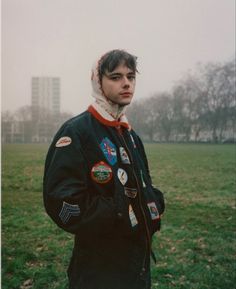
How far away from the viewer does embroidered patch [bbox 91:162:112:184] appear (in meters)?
1.35

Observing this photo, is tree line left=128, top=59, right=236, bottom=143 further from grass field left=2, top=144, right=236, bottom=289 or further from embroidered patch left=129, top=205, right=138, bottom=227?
embroidered patch left=129, top=205, right=138, bottom=227

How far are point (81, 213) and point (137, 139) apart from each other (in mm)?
547

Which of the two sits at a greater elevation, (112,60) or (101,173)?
(112,60)

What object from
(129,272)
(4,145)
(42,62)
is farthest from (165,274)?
(42,62)

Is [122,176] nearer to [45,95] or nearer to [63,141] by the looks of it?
[63,141]

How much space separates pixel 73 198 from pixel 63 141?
22 cm

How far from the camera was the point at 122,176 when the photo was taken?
142 cm

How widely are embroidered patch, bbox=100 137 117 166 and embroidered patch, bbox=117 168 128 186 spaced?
4cm

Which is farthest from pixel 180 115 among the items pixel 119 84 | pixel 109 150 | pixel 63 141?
pixel 63 141

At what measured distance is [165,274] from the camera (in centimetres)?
275

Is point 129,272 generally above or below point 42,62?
below

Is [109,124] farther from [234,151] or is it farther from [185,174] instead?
[185,174]

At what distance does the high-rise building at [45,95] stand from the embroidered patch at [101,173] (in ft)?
5.23

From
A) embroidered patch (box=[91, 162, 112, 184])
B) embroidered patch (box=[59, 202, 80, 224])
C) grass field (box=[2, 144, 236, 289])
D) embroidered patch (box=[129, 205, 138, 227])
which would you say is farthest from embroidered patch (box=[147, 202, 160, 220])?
grass field (box=[2, 144, 236, 289])
